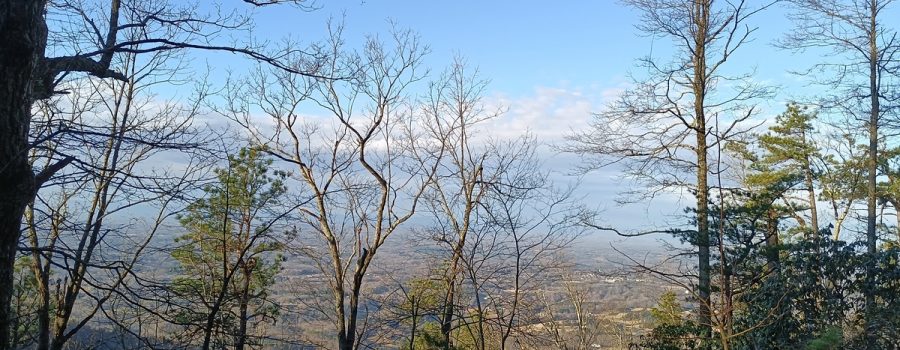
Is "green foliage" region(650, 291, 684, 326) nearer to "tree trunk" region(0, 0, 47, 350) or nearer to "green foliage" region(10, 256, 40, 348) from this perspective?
"green foliage" region(10, 256, 40, 348)

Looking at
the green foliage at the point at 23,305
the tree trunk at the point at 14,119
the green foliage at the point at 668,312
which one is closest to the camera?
the tree trunk at the point at 14,119

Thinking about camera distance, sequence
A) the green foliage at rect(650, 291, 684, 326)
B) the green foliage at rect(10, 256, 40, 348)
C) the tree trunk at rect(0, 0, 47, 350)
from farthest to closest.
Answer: the green foliage at rect(650, 291, 684, 326)
the green foliage at rect(10, 256, 40, 348)
the tree trunk at rect(0, 0, 47, 350)

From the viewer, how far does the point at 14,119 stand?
2723mm

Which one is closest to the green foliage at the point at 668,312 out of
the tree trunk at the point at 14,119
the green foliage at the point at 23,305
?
the green foliage at the point at 23,305

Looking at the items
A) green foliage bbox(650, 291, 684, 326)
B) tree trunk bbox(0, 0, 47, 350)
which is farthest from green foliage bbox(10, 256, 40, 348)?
green foliage bbox(650, 291, 684, 326)

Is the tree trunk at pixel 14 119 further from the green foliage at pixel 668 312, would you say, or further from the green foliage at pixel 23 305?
the green foliage at pixel 668 312

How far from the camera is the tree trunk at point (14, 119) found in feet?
8.82

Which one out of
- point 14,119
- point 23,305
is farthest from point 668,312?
point 23,305

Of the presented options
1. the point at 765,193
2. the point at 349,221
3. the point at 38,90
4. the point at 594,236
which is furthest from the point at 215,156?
the point at 765,193

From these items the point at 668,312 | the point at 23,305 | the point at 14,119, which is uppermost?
the point at 14,119

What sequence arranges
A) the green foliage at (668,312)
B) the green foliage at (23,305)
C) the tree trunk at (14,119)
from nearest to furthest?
1. the tree trunk at (14,119)
2. the green foliage at (23,305)
3. the green foliage at (668,312)

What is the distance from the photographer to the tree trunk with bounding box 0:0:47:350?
269 cm

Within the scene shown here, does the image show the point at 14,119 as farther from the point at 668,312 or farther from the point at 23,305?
the point at 668,312

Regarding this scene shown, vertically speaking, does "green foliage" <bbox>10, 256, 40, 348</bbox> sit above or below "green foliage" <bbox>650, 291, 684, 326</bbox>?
above
